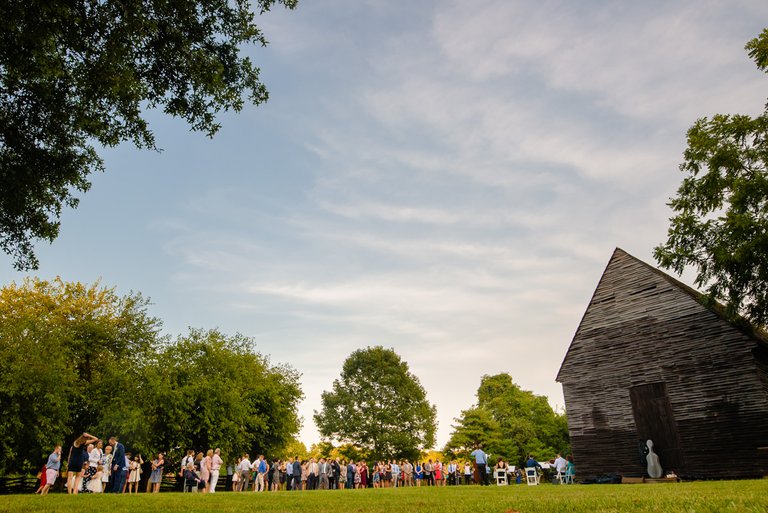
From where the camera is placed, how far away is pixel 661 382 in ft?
82.4

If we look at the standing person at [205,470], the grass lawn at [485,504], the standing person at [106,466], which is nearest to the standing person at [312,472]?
the standing person at [205,470]

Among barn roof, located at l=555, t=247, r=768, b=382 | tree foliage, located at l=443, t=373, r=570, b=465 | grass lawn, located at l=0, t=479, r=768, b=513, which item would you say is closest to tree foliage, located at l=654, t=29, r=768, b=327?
barn roof, located at l=555, t=247, r=768, b=382

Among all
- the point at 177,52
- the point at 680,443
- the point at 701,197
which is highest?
the point at 701,197

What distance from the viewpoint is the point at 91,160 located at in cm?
1332

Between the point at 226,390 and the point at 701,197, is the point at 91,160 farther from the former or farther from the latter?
the point at 226,390

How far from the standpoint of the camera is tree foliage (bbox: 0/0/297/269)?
9430 millimetres

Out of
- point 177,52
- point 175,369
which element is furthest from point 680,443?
point 175,369

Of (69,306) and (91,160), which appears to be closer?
(91,160)

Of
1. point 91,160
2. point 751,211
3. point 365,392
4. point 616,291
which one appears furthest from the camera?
point 365,392

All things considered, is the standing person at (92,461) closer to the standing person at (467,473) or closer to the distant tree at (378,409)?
the standing person at (467,473)

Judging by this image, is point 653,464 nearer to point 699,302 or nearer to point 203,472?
point 699,302

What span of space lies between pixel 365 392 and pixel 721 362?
45155 mm

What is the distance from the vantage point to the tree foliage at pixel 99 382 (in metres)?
29.8

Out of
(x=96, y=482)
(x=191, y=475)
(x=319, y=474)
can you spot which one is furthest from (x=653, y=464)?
(x=96, y=482)
